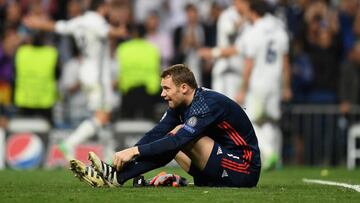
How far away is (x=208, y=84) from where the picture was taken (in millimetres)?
21078

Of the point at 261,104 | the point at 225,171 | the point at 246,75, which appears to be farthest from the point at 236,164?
the point at 261,104

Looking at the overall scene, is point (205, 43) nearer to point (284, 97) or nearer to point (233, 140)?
point (284, 97)

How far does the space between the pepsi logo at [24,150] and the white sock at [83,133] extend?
0.96 meters

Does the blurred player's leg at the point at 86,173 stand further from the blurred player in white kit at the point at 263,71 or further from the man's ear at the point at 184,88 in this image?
the blurred player in white kit at the point at 263,71

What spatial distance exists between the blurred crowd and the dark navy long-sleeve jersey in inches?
345

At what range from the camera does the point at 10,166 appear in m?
19.1

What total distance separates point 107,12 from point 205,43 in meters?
2.45

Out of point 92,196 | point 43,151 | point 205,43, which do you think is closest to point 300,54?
point 205,43

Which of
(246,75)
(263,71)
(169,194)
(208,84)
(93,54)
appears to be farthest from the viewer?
(208,84)

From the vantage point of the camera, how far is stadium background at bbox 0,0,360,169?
19422 mm

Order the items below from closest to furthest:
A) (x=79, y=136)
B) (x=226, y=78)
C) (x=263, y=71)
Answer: (x=263, y=71), (x=79, y=136), (x=226, y=78)

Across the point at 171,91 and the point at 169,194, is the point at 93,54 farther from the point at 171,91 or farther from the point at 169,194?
the point at 169,194

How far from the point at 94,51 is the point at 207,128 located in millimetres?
8989

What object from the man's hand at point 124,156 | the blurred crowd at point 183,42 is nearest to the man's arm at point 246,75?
the blurred crowd at point 183,42
